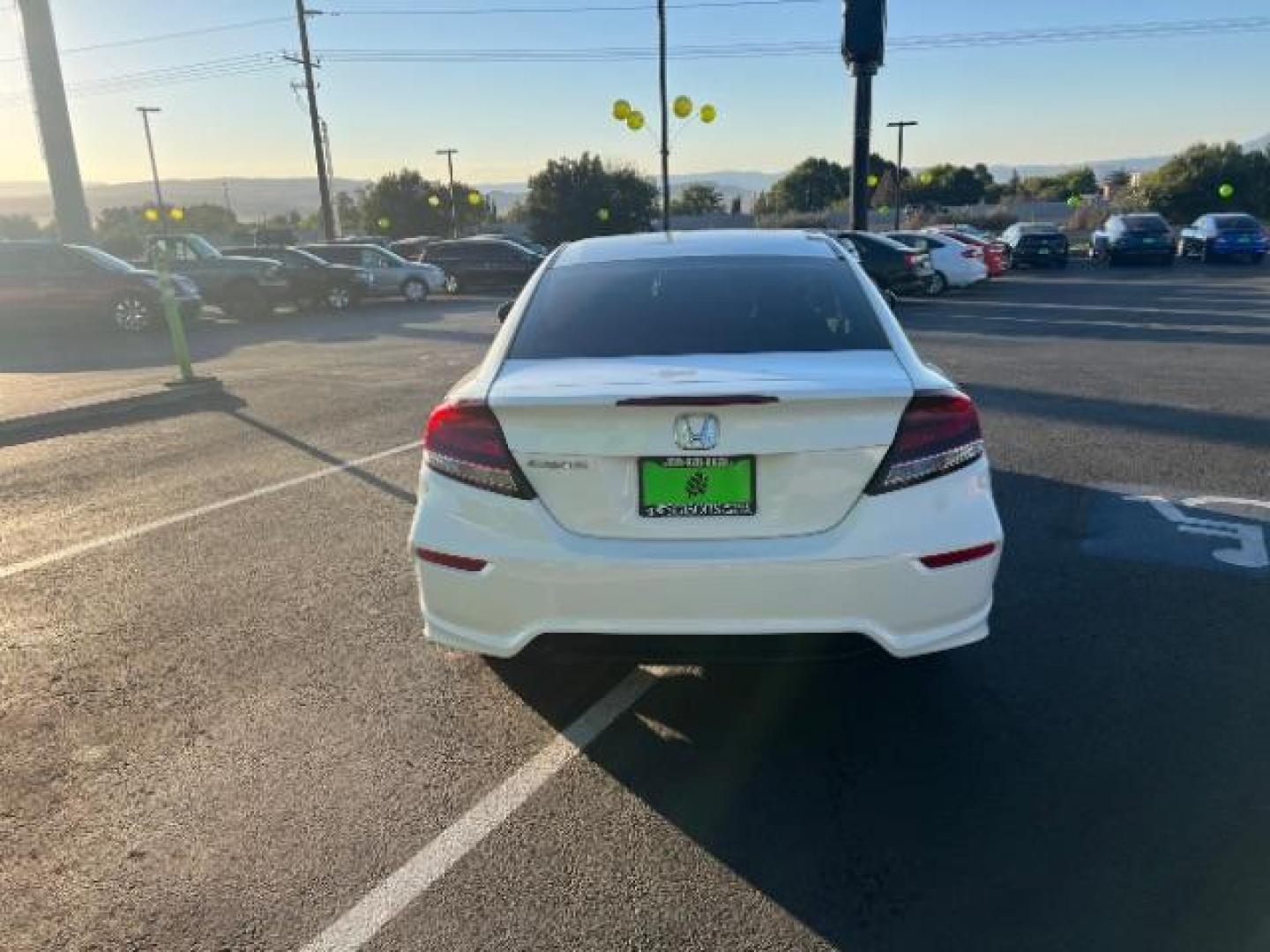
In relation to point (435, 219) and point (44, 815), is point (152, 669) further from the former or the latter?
point (435, 219)

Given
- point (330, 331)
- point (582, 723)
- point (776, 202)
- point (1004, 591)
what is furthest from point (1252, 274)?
point (776, 202)

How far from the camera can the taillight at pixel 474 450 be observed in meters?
2.88

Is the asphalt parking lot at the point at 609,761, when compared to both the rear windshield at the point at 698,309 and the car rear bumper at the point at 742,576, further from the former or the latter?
the rear windshield at the point at 698,309

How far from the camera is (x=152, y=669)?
12.6ft

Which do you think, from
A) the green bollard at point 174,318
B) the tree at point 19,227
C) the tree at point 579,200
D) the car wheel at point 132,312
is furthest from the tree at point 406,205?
the green bollard at point 174,318

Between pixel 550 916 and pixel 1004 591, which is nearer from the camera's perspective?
pixel 550 916

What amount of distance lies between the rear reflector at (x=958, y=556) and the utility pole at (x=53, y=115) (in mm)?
28073

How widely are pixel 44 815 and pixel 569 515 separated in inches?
73.3

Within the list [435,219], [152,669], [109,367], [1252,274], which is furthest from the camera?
[435,219]

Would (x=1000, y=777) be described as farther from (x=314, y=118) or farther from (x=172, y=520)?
(x=314, y=118)

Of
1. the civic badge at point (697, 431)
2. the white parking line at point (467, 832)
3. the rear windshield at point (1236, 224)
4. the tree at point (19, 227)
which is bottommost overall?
the white parking line at point (467, 832)

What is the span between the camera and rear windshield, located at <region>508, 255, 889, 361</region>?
3.37 m

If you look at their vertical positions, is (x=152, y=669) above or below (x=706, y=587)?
below

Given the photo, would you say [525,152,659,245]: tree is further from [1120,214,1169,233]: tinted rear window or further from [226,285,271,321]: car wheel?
[226,285,271,321]: car wheel
